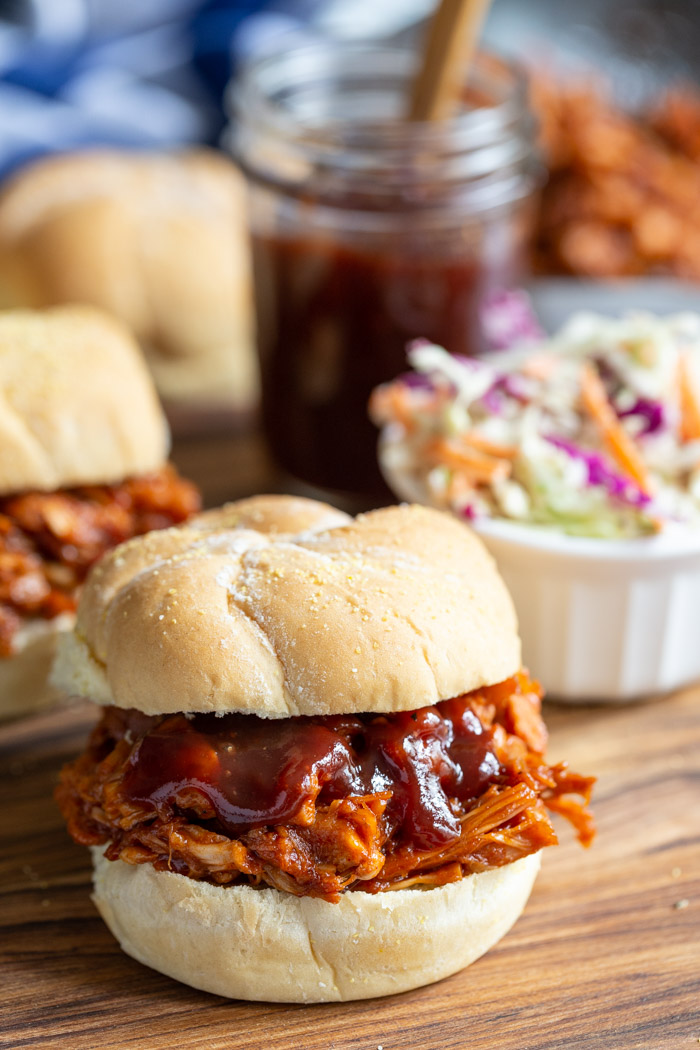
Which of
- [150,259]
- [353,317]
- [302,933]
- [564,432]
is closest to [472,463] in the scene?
[564,432]

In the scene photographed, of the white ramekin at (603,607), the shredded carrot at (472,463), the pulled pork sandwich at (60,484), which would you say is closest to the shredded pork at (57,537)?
the pulled pork sandwich at (60,484)

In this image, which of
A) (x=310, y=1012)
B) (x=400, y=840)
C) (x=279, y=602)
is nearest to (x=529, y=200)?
(x=279, y=602)

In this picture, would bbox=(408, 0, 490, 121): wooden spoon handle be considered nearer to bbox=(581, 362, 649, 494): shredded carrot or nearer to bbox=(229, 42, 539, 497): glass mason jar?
bbox=(229, 42, 539, 497): glass mason jar

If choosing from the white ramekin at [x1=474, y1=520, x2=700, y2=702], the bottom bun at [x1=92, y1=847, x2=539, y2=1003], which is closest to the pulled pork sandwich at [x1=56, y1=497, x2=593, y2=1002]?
the bottom bun at [x1=92, y1=847, x2=539, y2=1003]

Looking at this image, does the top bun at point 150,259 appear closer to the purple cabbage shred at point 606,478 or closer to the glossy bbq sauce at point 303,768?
the purple cabbage shred at point 606,478

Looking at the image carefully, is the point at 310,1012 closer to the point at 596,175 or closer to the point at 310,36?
the point at 310,36

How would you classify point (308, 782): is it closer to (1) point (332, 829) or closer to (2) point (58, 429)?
(1) point (332, 829)
